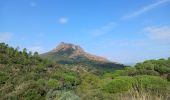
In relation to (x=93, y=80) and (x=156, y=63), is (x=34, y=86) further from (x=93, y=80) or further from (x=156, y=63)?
(x=156, y=63)

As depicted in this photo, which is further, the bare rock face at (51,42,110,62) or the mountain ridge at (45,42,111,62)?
the bare rock face at (51,42,110,62)

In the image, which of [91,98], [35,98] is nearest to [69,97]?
[91,98]

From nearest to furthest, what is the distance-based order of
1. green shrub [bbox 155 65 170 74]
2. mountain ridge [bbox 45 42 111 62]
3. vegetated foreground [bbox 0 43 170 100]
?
vegetated foreground [bbox 0 43 170 100] → green shrub [bbox 155 65 170 74] → mountain ridge [bbox 45 42 111 62]

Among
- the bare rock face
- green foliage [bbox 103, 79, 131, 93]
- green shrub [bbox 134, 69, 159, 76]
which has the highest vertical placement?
the bare rock face

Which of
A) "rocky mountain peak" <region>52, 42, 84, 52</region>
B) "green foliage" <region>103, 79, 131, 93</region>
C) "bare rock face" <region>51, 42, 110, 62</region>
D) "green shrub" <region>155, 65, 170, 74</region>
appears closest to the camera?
"green foliage" <region>103, 79, 131, 93</region>

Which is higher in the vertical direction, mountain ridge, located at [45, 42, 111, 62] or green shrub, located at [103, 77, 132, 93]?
mountain ridge, located at [45, 42, 111, 62]

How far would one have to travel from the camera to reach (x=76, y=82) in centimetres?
2305

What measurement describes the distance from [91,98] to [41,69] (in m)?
23.6

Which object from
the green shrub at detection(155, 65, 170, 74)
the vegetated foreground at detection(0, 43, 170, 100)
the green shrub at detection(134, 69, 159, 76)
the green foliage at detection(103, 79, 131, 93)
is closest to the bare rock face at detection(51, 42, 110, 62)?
the vegetated foreground at detection(0, 43, 170, 100)

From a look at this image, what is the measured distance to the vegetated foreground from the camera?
9312 millimetres

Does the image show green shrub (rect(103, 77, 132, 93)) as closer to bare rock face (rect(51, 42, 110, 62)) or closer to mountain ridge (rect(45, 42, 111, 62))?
mountain ridge (rect(45, 42, 111, 62))

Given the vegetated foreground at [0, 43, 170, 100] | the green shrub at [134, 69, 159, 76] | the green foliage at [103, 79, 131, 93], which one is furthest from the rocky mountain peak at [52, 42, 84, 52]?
the green foliage at [103, 79, 131, 93]

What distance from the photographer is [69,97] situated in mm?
8289

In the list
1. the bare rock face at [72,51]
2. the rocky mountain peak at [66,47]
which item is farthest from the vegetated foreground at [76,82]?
the rocky mountain peak at [66,47]
